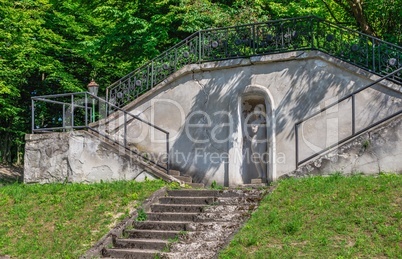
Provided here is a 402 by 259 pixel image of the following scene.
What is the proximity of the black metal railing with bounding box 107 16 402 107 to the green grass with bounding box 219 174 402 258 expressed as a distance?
11.1 ft

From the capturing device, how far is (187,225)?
9648 millimetres

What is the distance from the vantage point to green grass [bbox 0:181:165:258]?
9453mm

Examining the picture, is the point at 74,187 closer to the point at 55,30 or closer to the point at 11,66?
the point at 11,66

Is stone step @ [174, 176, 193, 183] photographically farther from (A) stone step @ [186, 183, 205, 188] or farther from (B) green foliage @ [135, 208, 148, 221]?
(B) green foliage @ [135, 208, 148, 221]

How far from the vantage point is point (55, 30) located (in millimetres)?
21938

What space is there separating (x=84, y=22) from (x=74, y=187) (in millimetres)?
11422

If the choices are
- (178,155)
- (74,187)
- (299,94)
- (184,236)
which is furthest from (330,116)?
(74,187)

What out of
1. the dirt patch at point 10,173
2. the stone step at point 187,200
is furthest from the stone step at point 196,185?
the dirt patch at point 10,173

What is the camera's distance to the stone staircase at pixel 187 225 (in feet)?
29.1

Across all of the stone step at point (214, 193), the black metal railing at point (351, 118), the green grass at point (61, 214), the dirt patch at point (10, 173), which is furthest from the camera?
the dirt patch at point (10, 173)

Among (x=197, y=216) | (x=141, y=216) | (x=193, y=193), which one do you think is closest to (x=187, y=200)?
(x=193, y=193)

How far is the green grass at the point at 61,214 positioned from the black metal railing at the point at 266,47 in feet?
11.6

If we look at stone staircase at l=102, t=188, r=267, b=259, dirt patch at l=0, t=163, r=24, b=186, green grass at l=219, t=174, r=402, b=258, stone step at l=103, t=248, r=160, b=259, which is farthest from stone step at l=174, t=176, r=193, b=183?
dirt patch at l=0, t=163, r=24, b=186

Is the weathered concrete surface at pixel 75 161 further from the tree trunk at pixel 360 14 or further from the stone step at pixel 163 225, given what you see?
the tree trunk at pixel 360 14
